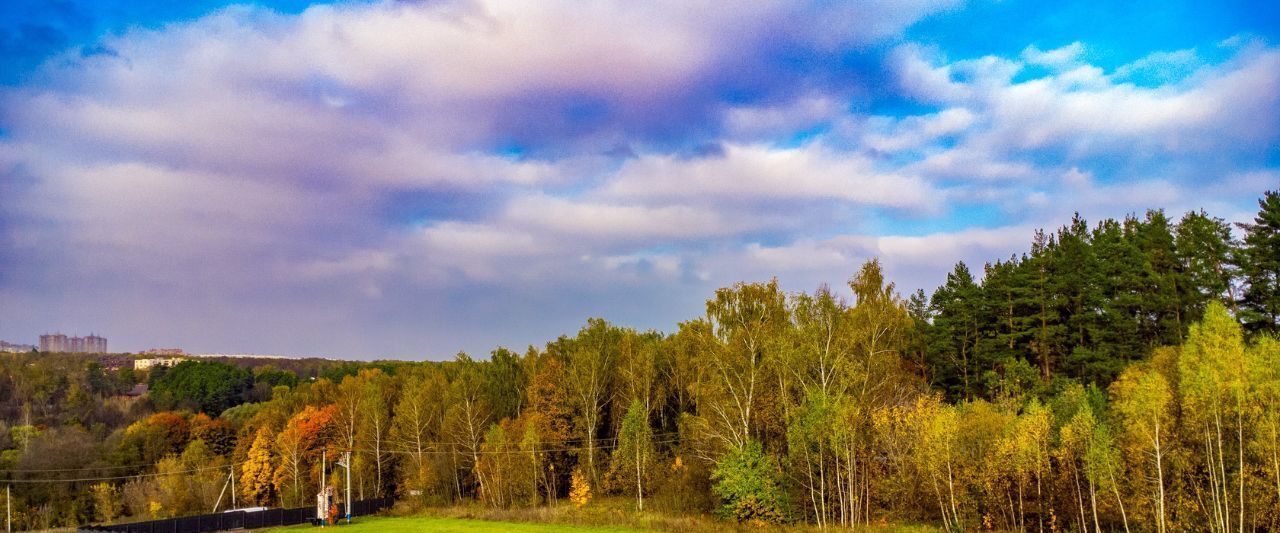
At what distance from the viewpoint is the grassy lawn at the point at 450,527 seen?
2195 inches

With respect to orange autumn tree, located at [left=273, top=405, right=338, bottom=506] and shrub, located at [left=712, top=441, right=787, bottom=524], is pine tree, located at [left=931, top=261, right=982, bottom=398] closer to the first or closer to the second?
shrub, located at [left=712, top=441, right=787, bottom=524]

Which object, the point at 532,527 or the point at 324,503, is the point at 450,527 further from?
the point at 324,503


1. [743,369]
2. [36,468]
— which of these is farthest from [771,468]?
[36,468]

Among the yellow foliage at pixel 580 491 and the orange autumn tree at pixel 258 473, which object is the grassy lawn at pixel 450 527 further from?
the orange autumn tree at pixel 258 473

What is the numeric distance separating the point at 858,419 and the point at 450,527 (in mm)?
29766

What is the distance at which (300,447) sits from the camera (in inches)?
3487

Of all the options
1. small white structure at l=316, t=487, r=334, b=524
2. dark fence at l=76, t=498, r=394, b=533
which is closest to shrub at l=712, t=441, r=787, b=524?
small white structure at l=316, t=487, r=334, b=524

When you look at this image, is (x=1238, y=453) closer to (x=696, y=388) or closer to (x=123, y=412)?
(x=696, y=388)

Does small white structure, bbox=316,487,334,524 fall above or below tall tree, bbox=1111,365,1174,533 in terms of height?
below

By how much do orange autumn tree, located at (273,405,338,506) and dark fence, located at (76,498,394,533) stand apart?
66.1 ft

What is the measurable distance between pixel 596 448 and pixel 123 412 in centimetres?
9315

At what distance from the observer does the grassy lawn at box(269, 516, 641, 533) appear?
55750 mm

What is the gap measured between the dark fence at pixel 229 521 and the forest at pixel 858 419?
569 centimetres

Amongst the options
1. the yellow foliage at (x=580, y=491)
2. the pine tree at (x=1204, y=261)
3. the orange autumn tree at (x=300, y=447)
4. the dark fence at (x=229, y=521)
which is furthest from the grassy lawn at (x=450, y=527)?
the pine tree at (x=1204, y=261)
